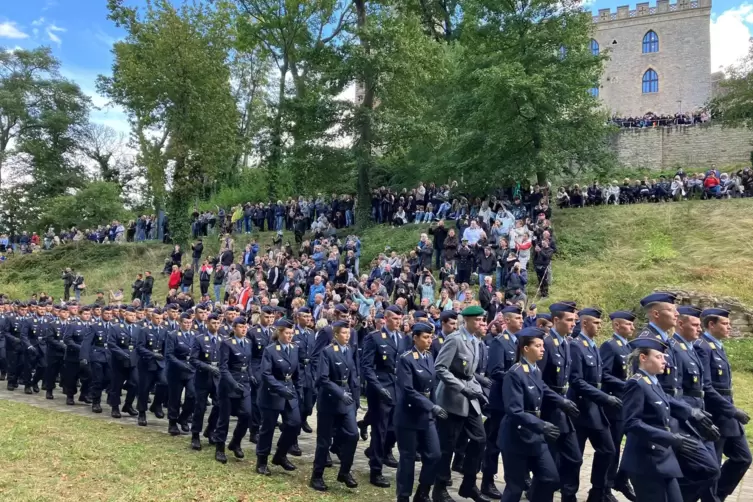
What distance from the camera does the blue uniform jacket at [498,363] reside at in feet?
24.3

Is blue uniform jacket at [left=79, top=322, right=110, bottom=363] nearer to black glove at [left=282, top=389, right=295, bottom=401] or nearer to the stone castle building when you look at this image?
black glove at [left=282, top=389, right=295, bottom=401]

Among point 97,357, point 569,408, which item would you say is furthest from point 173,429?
point 569,408

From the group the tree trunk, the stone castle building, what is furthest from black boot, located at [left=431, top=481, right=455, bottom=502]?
the stone castle building

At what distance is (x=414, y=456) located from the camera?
6.63 meters

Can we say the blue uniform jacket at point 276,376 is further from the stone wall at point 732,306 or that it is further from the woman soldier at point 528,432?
the stone wall at point 732,306

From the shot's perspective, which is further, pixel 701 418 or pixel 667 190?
pixel 667 190

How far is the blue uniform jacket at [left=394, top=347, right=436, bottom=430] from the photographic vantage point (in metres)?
6.62

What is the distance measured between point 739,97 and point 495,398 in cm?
2615

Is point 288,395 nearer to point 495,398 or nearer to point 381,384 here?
point 381,384

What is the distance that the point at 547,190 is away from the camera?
819 inches

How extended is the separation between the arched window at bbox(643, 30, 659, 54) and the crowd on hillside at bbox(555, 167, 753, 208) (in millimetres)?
35248

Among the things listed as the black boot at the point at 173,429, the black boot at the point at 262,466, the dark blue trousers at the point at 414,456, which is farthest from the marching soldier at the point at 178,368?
the dark blue trousers at the point at 414,456

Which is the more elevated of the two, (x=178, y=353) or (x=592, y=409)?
(x=592, y=409)

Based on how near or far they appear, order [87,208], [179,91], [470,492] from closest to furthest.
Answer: [470,492] < [179,91] < [87,208]
